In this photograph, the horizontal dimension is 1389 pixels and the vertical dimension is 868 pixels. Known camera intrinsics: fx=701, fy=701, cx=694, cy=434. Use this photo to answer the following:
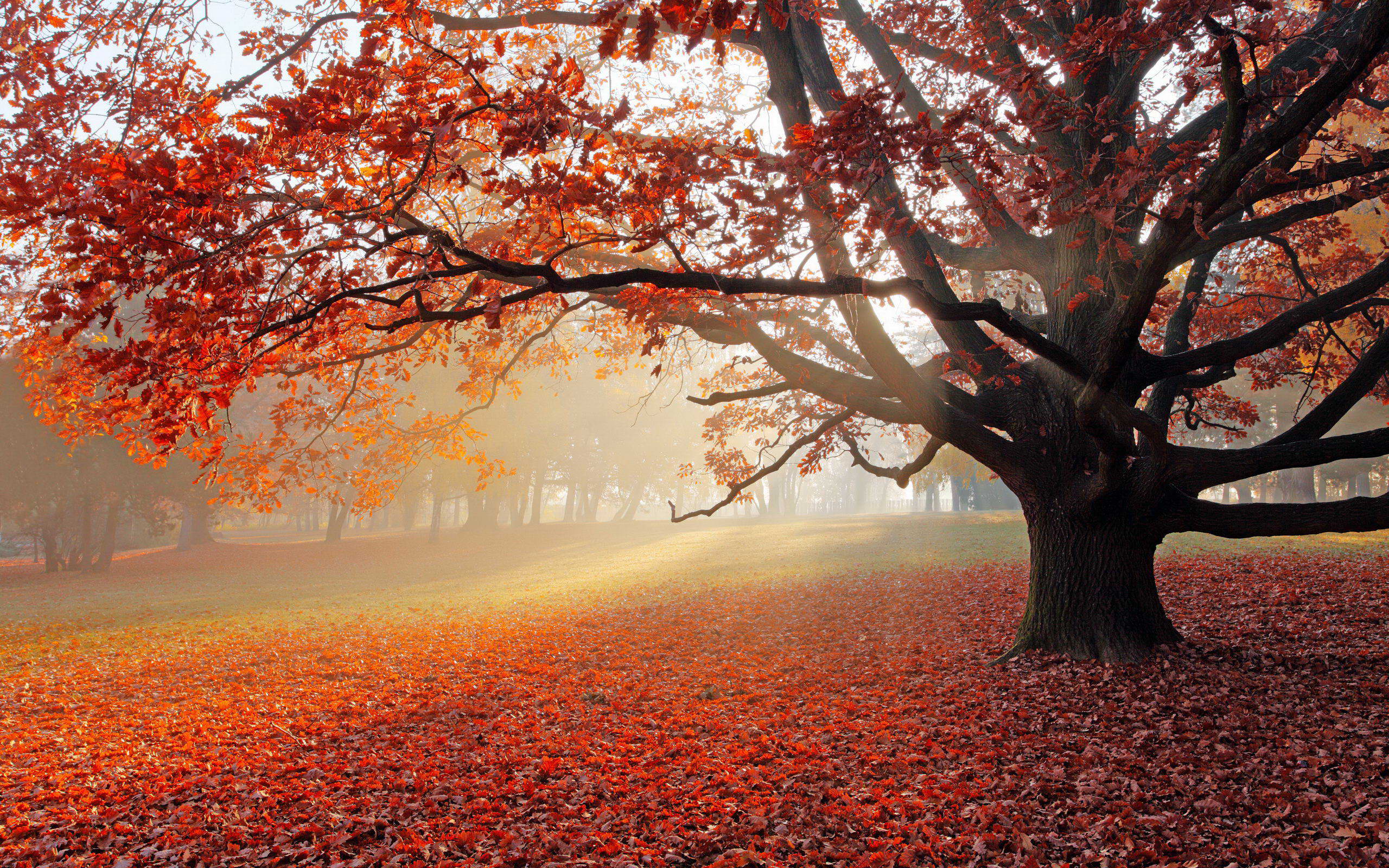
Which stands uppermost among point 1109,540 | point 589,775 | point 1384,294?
point 1384,294

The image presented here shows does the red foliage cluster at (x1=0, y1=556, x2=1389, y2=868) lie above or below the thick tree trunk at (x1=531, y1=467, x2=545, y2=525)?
below

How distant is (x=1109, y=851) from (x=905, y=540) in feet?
63.7

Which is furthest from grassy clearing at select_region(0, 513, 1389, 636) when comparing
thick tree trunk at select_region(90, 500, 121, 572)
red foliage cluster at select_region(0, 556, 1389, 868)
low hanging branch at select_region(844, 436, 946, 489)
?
low hanging branch at select_region(844, 436, 946, 489)

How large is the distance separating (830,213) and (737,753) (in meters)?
4.05

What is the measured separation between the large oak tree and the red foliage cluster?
58.2 inches

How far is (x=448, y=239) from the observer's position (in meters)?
4.15

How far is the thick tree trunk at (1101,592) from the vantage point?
682 centimetres

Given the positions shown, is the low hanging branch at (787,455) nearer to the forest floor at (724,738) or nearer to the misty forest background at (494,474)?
the misty forest background at (494,474)

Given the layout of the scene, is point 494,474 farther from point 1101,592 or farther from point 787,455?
point 1101,592

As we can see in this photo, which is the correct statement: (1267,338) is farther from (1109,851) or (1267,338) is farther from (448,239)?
(448,239)

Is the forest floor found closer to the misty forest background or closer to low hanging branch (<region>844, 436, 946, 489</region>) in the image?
low hanging branch (<region>844, 436, 946, 489</region>)

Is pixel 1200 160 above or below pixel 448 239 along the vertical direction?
above

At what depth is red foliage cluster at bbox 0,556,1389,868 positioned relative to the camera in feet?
13.1

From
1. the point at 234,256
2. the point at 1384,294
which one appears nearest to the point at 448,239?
the point at 234,256
